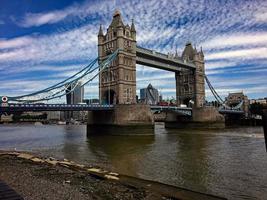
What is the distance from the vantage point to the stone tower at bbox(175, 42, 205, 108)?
6725 cm

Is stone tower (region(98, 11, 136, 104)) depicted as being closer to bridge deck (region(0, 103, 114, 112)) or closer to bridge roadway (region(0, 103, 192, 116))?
bridge roadway (region(0, 103, 192, 116))

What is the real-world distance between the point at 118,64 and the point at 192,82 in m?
28.1

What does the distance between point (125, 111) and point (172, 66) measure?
28.3 meters

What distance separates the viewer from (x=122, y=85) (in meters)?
45.2

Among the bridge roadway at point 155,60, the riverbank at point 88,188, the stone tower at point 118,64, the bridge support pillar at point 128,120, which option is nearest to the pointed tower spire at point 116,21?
the stone tower at point 118,64

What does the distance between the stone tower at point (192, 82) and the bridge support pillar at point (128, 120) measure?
97.9 feet

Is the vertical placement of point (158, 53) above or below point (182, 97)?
above

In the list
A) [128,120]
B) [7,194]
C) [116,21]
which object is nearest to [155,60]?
[116,21]

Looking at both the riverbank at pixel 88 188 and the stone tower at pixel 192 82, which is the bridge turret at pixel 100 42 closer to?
the stone tower at pixel 192 82

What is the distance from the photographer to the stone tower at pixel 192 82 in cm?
6725

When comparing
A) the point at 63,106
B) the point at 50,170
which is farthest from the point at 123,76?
the point at 50,170

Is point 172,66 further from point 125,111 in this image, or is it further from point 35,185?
point 35,185

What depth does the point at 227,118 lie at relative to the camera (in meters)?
76.4

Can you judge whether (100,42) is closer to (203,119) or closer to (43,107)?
(43,107)
